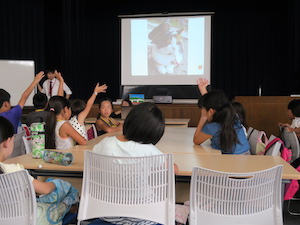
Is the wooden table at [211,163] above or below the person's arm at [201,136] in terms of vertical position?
below

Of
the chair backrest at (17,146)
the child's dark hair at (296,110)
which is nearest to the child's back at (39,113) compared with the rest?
the chair backrest at (17,146)

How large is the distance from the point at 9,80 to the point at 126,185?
6897 millimetres

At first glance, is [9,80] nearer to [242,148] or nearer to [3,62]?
[3,62]

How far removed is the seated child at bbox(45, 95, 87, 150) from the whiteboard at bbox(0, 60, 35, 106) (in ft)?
17.8

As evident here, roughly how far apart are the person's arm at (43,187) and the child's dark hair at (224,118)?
4.14ft

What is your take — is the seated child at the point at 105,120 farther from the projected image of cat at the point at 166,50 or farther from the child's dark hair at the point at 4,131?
the projected image of cat at the point at 166,50

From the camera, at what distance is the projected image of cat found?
25.2ft

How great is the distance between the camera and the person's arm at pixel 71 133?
8.66 ft

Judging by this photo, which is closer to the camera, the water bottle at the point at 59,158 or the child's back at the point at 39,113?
the water bottle at the point at 59,158

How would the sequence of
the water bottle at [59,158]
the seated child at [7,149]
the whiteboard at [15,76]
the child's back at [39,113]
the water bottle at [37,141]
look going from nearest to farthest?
the seated child at [7,149]
the water bottle at [59,158]
the water bottle at [37,141]
the child's back at [39,113]
the whiteboard at [15,76]

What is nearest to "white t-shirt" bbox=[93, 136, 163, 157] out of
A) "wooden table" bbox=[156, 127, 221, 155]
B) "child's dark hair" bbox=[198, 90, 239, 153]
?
"wooden table" bbox=[156, 127, 221, 155]

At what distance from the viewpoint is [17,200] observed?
1.55 meters

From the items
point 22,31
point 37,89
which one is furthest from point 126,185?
point 22,31

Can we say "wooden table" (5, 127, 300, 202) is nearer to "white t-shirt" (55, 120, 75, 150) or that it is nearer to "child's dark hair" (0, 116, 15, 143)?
"white t-shirt" (55, 120, 75, 150)
